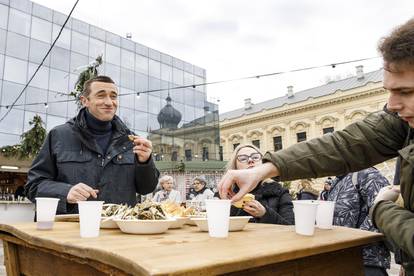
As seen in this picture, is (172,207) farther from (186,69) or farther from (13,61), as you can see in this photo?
(186,69)

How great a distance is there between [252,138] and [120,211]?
34.8m

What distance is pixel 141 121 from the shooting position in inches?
981

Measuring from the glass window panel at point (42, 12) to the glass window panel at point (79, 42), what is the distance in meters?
1.74

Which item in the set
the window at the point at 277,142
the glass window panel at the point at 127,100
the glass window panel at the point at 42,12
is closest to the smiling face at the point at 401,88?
the glass window panel at the point at 127,100

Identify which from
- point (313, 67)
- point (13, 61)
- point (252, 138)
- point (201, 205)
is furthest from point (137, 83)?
point (201, 205)

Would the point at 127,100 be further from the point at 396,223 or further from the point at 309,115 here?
the point at 396,223

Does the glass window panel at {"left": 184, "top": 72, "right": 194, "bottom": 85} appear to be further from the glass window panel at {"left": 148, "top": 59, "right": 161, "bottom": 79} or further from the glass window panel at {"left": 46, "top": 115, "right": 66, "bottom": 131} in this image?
the glass window panel at {"left": 46, "top": 115, "right": 66, "bottom": 131}

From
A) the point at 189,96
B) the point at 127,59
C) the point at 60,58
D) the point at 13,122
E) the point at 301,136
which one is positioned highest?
the point at 127,59

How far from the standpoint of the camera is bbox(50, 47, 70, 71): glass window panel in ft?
69.8

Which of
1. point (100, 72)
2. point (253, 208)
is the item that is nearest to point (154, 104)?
point (100, 72)

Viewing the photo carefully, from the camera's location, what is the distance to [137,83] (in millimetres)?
26125

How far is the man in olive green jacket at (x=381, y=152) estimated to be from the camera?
4.28ft

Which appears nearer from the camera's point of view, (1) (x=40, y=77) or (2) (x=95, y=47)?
(1) (x=40, y=77)

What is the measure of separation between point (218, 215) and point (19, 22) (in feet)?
73.9
